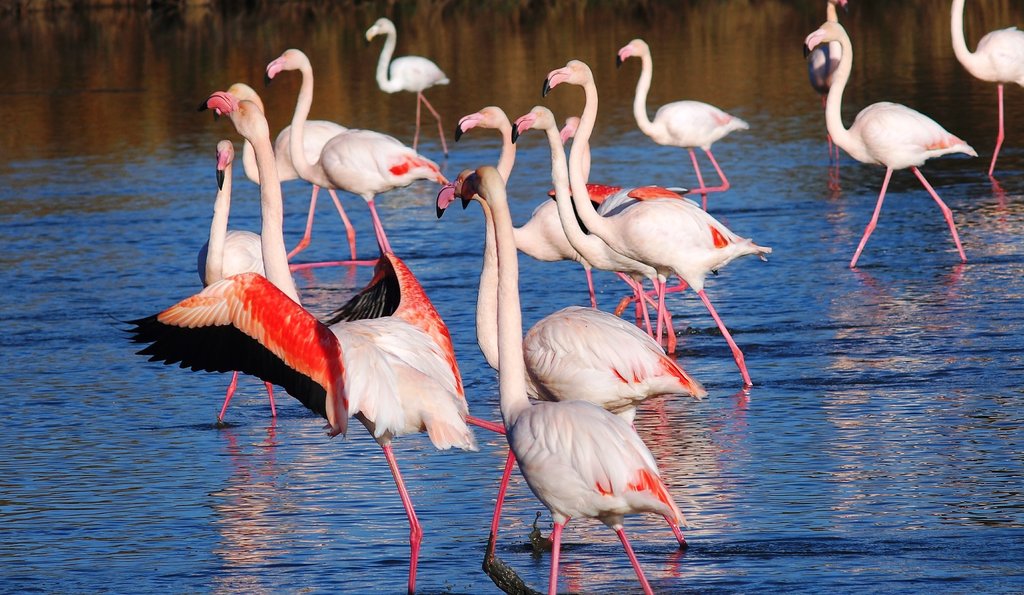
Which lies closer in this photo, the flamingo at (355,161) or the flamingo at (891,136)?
the flamingo at (891,136)

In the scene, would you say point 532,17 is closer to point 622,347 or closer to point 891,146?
point 891,146

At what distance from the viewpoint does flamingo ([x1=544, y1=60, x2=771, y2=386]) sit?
7.63 metres

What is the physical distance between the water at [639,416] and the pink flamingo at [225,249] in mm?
508

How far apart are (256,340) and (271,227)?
895mm

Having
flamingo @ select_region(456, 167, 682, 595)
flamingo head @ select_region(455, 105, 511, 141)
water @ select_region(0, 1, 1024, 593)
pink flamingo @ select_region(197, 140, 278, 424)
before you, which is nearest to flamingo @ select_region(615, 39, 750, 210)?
water @ select_region(0, 1, 1024, 593)

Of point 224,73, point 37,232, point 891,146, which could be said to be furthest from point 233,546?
point 224,73

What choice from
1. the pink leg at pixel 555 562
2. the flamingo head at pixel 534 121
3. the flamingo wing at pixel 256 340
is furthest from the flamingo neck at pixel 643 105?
the pink leg at pixel 555 562

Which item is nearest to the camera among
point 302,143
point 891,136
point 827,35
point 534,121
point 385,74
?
point 534,121

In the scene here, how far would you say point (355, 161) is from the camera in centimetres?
1090

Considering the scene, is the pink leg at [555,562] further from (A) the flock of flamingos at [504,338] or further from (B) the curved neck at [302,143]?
(B) the curved neck at [302,143]

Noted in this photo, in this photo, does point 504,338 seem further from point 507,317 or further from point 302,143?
point 302,143

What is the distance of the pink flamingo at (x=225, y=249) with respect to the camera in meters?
7.38

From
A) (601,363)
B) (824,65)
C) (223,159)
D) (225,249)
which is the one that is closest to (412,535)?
(601,363)

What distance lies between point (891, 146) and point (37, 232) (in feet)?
21.8
